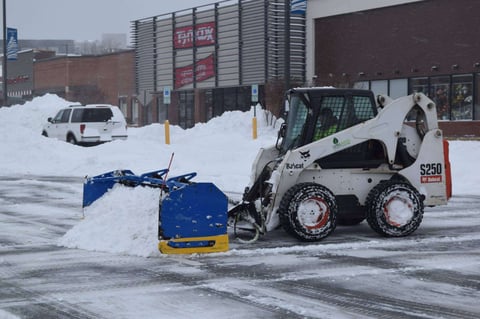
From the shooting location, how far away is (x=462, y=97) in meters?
33.8

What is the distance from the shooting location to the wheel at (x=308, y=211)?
34.1ft

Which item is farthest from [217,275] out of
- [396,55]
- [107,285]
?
[396,55]

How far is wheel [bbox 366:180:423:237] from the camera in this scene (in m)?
10.8

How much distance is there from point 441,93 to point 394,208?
25.0 meters

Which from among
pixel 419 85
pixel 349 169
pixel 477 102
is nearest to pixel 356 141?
pixel 349 169

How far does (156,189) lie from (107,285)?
256cm

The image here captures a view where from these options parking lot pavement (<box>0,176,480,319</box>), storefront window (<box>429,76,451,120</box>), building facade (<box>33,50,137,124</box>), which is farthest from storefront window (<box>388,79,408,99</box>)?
parking lot pavement (<box>0,176,480,319</box>)

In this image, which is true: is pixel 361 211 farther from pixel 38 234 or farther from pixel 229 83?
pixel 229 83

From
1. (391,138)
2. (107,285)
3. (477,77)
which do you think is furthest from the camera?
(477,77)

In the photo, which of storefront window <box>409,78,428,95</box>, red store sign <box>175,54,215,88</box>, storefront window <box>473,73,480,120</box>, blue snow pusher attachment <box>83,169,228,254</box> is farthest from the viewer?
red store sign <box>175,54,215,88</box>

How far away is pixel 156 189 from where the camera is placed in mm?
10484

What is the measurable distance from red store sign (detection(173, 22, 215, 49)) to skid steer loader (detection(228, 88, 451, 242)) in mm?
34188

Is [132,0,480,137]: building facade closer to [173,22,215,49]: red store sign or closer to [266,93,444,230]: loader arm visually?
[173,22,215,49]: red store sign

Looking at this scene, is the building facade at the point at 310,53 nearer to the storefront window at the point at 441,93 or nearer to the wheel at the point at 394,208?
the storefront window at the point at 441,93
